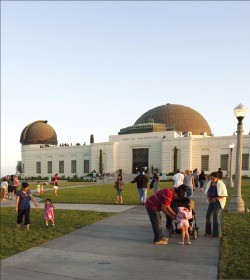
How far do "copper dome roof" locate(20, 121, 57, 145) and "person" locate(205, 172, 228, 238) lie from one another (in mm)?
64313

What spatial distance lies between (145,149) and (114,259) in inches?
1853

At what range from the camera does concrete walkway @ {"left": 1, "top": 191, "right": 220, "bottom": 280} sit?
5.51m

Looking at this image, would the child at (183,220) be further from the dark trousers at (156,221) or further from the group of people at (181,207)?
the dark trousers at (156,221)

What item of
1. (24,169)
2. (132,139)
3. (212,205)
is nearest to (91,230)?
(212,205)

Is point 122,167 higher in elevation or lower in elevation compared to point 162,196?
lower

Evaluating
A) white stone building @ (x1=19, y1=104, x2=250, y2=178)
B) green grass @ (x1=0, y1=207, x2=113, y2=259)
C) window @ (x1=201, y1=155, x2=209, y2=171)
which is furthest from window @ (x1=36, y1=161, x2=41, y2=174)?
green grass @ (x1=0, y1=207, x2=113, y2=259)

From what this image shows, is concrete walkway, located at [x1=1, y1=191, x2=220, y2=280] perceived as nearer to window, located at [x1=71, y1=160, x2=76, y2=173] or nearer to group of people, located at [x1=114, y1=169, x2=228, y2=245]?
group of people, located at [x1=114, y1=169, x2=228, y2=245]

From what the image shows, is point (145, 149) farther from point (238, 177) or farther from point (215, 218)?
point (215, 218)

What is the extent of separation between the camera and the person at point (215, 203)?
7.66 metres

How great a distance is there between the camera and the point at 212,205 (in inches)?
311

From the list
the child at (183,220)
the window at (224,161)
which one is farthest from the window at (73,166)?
the child at (183,220)

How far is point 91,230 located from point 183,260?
379 centimetres

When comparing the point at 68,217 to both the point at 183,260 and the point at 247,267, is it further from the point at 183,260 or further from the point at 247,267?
the point at 247,267

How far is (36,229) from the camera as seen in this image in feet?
31.8
